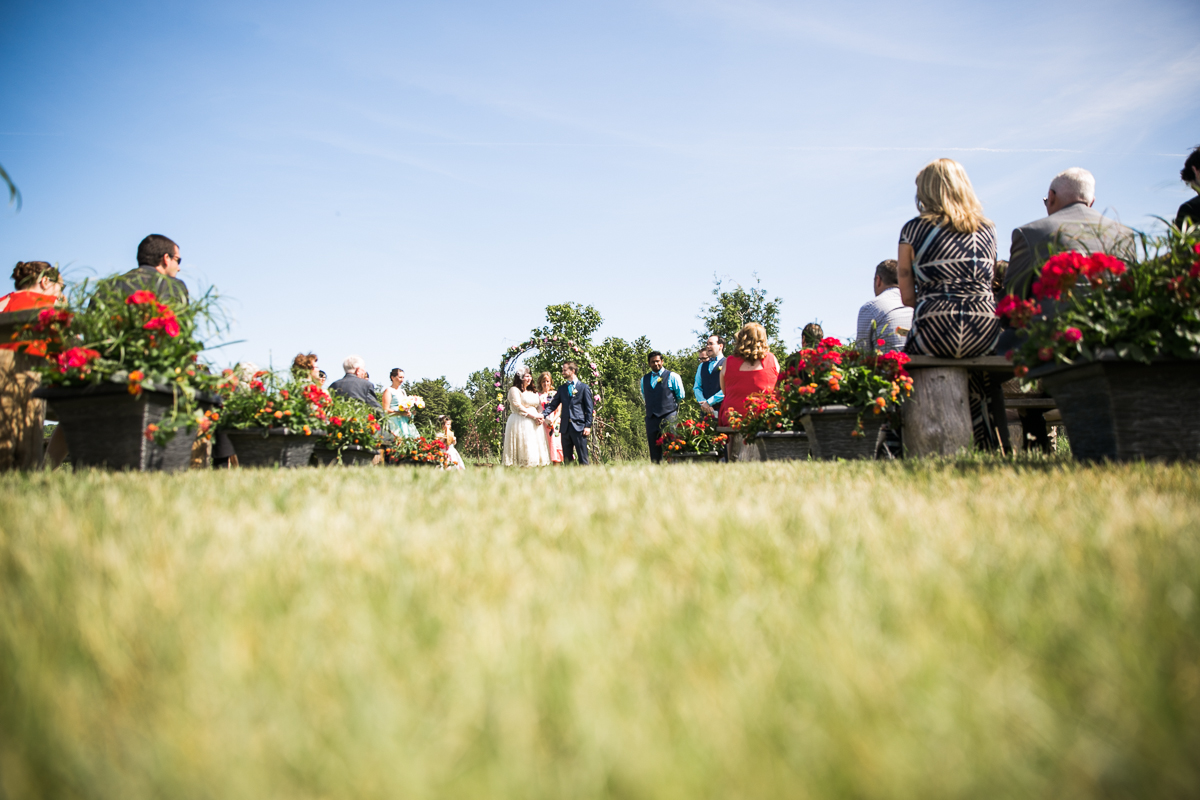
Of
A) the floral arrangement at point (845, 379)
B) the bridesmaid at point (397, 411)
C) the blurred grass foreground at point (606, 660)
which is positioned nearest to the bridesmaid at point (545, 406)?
the bridesmaid at point (397, 411)

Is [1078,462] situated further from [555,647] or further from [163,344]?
[163,344]

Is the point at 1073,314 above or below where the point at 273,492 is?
above

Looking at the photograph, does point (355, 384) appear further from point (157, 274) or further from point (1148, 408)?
point (1148, 408)

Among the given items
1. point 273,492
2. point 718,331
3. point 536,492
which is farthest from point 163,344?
point 718,331

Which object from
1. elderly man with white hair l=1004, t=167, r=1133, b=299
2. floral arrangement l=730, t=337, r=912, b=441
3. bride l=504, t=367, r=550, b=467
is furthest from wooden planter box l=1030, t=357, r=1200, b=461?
bride l=504, t=367, r=550, b=467

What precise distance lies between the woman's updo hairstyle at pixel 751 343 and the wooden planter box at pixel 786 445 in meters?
1.45

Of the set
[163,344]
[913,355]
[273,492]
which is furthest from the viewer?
[913,355]

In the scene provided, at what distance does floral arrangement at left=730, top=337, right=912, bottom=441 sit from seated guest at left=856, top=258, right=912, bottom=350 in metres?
0.65

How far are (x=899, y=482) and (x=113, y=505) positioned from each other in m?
2.83

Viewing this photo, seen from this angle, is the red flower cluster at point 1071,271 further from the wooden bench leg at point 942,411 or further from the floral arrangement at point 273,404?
the floral arrangement at point 273,404

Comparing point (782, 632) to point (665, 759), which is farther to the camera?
point (782, 632)

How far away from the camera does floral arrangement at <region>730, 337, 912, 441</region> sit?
16.1ft

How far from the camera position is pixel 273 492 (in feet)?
8.32

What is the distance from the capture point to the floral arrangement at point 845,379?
16.1 feet
